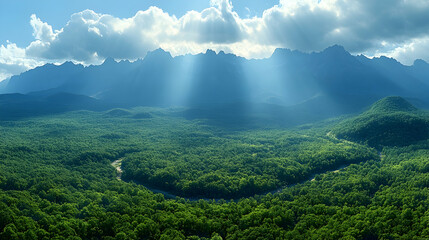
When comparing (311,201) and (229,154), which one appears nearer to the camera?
(311,201)

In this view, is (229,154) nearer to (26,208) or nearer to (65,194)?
(65,194)

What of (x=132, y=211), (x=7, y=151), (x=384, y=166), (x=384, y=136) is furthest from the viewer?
(x=384, y=136)

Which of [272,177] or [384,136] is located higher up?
[384,136]

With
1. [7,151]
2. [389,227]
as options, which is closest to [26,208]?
[7,151]

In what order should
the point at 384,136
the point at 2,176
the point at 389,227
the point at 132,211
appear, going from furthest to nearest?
the point at 384,136, the point at 2,176, the point at 132,211, the point at 389,227

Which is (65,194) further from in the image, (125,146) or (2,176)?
(125,146)

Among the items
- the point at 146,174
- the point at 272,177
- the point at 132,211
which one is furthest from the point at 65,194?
the point at 272,177
